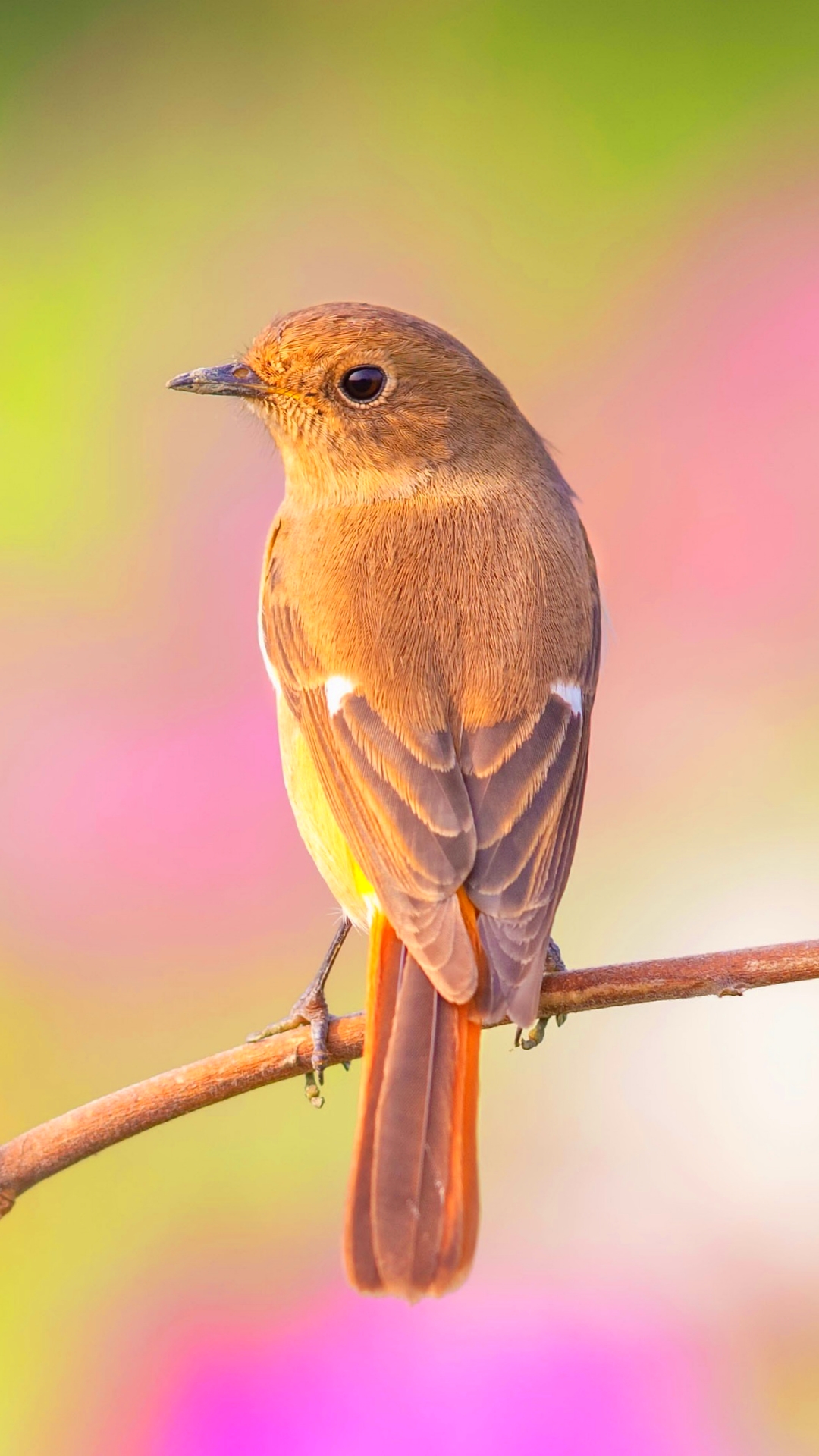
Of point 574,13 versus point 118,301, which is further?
point 574,13

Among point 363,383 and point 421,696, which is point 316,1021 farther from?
point 363,383

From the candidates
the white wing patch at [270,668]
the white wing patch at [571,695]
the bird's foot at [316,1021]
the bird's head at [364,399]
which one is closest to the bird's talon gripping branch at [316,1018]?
the bird's foot at [316,1021]

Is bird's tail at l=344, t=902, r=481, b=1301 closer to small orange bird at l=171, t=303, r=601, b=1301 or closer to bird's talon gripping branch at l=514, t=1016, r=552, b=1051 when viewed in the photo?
small orange bird at l=171, t=303, r=601, b=1301

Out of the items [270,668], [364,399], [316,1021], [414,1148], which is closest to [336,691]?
[270,668]

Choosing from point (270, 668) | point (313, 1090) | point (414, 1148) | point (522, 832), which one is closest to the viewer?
point (414, 1148)

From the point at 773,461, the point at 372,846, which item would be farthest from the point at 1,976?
the point at 773,461

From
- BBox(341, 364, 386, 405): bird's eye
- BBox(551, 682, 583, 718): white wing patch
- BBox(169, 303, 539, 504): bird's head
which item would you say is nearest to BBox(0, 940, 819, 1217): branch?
BBox(551, 682, 583, 718): white wing patch

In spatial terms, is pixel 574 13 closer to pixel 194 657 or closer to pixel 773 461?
pixel 773 461
